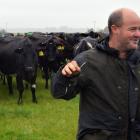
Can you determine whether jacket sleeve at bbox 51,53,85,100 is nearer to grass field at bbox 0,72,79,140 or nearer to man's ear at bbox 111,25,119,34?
man's ear at bbox 111,25,119,34

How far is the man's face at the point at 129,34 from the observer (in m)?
4.00

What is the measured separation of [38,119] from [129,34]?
327 inches

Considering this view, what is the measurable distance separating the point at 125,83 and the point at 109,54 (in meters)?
0.29

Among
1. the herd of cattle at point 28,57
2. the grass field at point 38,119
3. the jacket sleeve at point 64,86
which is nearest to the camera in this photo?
the jacket sleeve at point 64,86

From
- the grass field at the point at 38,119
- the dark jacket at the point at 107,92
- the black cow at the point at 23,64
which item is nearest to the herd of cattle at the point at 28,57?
the black cow at the point at 23,64

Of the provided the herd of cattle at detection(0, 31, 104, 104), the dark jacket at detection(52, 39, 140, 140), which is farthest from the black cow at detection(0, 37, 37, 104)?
the dark jacket at detection(52, 39, 140, 140)

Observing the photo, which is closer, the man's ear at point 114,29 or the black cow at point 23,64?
the man's ear at point 114,29

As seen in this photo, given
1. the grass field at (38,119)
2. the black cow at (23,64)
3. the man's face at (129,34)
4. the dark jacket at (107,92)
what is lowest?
the grass field at (38,119)

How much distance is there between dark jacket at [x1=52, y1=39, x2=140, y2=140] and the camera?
13.2ft

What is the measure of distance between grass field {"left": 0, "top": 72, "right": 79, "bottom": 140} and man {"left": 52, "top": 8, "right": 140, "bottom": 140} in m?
5.63

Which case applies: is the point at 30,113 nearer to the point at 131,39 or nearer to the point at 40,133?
the point at 40,133

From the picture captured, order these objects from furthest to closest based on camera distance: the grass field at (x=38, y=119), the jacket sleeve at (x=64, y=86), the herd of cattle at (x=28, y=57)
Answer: the herd of cattle at (x=28, y=57) → the grass field at (x=38, y=119) → the jacket sleeve at (x=64, y=86)

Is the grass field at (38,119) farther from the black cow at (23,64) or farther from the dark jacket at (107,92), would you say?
the dark jacket at (107,92)

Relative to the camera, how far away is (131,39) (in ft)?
13.2
